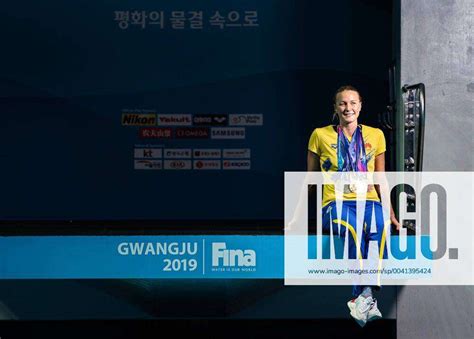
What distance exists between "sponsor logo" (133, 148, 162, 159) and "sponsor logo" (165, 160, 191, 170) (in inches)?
4.1

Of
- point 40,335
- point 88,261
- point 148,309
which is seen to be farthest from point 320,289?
point 40,335

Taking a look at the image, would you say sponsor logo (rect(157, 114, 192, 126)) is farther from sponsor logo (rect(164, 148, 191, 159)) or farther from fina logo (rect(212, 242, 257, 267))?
fina logo (rect(212, 242, 257, 267))

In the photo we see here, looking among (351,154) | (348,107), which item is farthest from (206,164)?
(351,154)

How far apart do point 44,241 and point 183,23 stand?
2374mm

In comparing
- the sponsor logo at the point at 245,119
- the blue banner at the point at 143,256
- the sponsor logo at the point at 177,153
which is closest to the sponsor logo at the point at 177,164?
the sponsor logo at the point at 177,153

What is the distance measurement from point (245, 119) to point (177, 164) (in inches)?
28.0

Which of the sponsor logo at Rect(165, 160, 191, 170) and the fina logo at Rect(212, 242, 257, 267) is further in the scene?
the sponsor logo at Rect(165, 160, 191, 170)

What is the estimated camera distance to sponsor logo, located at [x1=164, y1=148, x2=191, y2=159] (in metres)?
8.37

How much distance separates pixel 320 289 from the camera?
7.43 metres

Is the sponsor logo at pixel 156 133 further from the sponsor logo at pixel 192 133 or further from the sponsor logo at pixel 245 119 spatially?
the sponsor logo at pixel 245 119

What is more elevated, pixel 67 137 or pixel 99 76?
pixel 99 76

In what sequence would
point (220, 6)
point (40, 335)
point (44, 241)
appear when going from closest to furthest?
point (44, 241)
point (40, 335)
point (220, 6)

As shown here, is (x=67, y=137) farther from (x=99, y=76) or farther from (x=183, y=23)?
(x=183, y=23)

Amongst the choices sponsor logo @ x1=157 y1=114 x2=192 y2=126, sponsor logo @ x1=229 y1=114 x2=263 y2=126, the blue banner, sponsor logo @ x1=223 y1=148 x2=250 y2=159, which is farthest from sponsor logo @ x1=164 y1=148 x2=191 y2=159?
the blue banner
